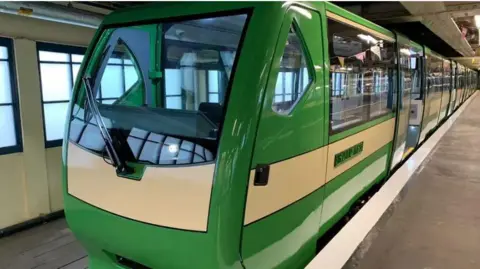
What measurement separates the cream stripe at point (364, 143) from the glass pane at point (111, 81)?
61.8 inches

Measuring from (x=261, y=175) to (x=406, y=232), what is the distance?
150 cm

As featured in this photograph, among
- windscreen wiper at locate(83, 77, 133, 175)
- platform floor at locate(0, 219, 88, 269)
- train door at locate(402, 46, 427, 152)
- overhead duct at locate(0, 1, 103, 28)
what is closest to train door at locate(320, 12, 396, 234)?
windscreen wiper at locate(83, 77, 133, 175)

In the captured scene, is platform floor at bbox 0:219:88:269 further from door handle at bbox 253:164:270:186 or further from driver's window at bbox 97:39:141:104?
door handle at bbox 253:164:270:186

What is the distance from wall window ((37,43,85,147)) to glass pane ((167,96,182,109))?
10.1ft

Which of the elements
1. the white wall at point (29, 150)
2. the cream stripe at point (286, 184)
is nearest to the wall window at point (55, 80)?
the white wall at point (29, 150)

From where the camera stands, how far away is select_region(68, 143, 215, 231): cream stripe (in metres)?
1.72

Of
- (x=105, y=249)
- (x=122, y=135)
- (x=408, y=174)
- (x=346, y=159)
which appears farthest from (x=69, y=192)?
(x=408, y=174)

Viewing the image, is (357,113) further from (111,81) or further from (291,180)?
(111,81)

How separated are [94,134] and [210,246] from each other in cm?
96

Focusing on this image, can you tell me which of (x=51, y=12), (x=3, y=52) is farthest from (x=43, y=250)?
(x=51, y=12)

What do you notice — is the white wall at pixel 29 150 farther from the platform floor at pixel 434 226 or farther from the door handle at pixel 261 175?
the platform floor at pixel 434 226

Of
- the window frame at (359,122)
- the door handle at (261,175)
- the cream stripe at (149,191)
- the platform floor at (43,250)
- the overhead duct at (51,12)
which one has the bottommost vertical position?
the platform floor at (43,250)

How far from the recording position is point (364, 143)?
3145 mm

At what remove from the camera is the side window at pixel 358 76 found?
246 centimetres
